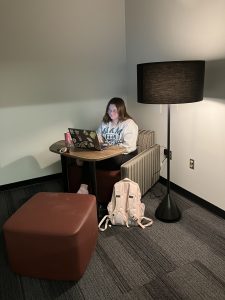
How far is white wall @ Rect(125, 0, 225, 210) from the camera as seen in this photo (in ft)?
7.50

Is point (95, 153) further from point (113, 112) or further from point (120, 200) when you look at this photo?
point (113, 112)

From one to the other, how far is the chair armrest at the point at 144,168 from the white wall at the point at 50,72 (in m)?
1.01

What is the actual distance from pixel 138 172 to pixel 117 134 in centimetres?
49

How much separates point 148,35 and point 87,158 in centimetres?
172

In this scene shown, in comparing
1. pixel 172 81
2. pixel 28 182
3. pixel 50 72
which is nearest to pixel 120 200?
pixel 172 81

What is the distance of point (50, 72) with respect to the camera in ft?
10.5

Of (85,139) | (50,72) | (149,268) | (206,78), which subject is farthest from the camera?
(50,72)

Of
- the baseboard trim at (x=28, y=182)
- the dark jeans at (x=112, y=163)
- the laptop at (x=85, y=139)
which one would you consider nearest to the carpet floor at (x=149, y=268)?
the dark jeans at (x=112, y=163)

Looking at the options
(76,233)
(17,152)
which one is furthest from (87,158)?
(17,152)

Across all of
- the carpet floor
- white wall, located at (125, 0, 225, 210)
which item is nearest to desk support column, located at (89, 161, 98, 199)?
the carpet floor

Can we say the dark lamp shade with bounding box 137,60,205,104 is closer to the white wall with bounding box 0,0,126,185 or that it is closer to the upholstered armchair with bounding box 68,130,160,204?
the upholstered armchair with bounding box 68,130,160,204

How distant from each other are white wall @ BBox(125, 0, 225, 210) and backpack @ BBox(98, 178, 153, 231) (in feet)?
2.33

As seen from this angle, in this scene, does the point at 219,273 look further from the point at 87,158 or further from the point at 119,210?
the point at 87,158

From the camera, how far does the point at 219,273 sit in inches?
72.5
